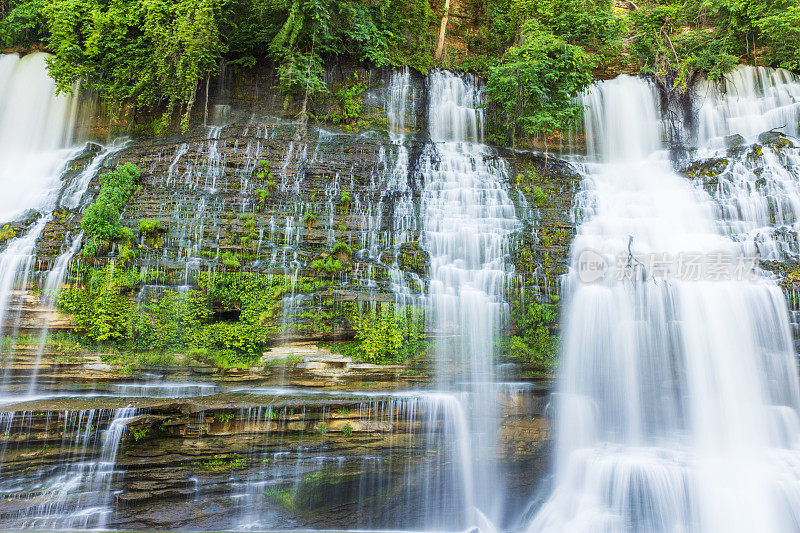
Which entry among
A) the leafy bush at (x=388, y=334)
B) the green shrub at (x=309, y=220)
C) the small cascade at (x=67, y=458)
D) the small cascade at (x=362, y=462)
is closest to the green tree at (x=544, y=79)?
the green shrub at (x=309, y=220)

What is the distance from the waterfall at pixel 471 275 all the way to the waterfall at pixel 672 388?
4.68ft

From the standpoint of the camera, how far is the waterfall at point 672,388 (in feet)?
26.8

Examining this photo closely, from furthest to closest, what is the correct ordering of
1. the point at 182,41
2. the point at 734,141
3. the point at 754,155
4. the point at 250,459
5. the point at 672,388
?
the point at 734,141
the point at 182,41
the point at 754,155
the point at 672,388
the point at 250,459

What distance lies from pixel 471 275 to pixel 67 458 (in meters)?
8.53

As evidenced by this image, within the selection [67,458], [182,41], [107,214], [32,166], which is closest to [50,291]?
[107,214]

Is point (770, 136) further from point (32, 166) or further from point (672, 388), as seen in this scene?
point (32, 166)

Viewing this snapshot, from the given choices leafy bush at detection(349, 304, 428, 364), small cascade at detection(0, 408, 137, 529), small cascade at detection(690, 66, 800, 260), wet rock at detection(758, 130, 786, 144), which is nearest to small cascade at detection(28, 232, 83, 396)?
small cascade at detection(0, 408, 137, 529)

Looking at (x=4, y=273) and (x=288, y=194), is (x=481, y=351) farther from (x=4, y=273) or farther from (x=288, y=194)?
(x=4, y=273)

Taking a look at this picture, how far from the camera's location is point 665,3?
19062mm

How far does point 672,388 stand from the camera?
389 inches

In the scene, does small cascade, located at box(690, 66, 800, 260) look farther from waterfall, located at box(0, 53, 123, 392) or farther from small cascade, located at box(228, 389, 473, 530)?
waterfall, located at box(0, 53, 123, 392)

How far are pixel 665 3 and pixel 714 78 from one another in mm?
4777

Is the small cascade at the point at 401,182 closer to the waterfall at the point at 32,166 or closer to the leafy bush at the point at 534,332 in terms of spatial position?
the leafy bush at the point at 534,332

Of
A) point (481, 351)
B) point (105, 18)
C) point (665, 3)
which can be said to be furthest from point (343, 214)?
point (665, 3)
